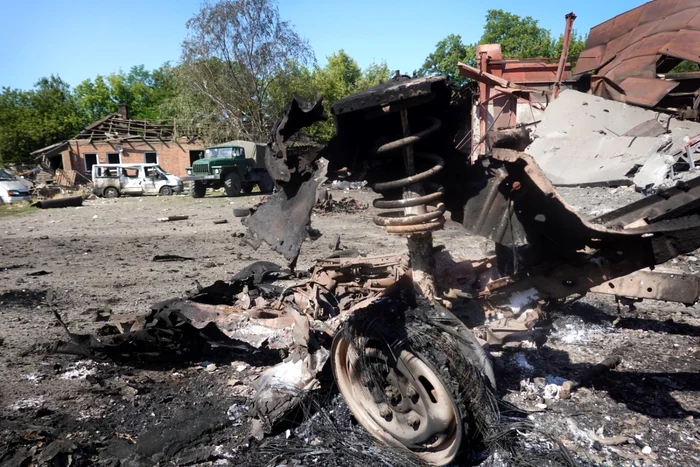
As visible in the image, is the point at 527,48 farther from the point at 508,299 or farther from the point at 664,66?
the point at 508,299

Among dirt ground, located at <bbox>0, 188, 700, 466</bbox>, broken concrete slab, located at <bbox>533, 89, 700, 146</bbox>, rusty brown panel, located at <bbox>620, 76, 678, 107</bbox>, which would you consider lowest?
dirt ground, located at <bbox>0, 188, 700, 466</bbox>

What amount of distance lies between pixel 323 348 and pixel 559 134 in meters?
9.79

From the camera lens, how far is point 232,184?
22.0m

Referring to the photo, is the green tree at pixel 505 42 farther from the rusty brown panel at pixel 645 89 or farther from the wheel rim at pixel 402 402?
the wheel rim at pixel 402 402

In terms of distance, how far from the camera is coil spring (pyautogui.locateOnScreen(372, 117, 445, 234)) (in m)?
2.55

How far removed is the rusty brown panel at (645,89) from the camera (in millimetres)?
10711

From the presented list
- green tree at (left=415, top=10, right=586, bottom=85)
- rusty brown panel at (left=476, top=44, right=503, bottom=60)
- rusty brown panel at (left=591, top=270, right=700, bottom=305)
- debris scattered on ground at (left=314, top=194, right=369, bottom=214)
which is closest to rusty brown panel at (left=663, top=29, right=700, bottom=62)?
rusty brown panel at (left=476, top=44, right=503, bottom=60)

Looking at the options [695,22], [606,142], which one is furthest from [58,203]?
[695,22]

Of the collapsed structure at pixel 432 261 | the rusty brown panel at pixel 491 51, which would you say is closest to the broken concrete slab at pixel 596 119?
the rusty brown panel at pixel 491 51

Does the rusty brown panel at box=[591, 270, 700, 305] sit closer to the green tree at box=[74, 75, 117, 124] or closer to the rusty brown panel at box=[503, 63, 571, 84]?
the rusty brown panel at box=[503, 63, 571, 84]

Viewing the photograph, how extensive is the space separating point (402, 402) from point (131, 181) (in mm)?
24863

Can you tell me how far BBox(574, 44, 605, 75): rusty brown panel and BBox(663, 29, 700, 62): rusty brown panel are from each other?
222 cm

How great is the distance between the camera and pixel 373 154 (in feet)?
8.92

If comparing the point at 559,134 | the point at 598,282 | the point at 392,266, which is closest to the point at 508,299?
the point at 598,282
